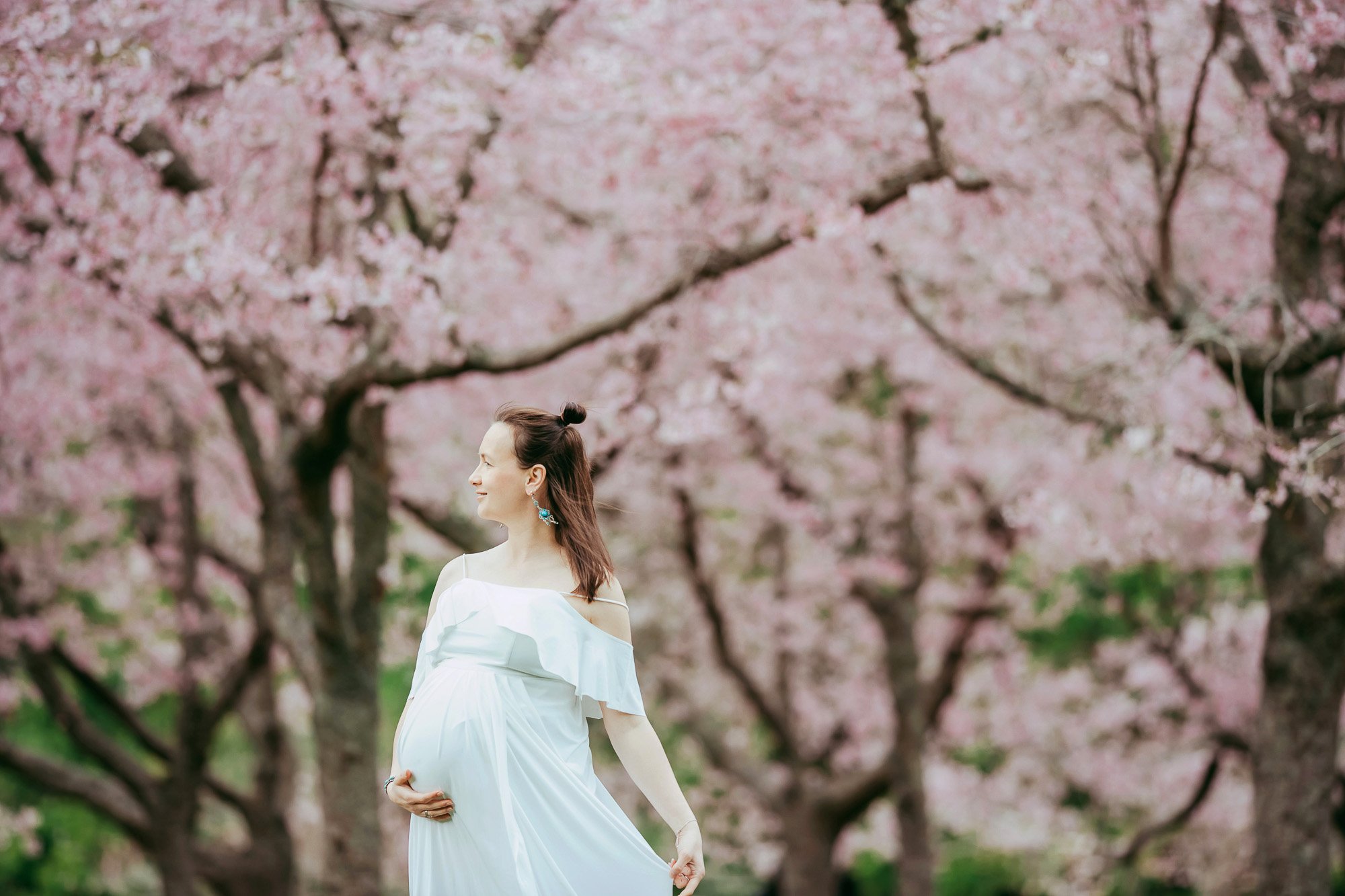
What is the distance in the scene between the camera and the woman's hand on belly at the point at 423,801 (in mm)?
3264

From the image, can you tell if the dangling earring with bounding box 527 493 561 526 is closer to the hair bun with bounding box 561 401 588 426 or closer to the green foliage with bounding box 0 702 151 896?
the hair bun with bounding box 561 401 588 426

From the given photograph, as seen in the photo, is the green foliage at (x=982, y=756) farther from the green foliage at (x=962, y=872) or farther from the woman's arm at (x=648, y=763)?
the woman's arm at (x=648, y=763)

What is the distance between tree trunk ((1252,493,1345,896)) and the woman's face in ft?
16.3

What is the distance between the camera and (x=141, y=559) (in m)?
15.0

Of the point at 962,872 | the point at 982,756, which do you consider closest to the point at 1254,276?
the point at 982,756

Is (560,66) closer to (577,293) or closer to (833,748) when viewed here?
(577,293)

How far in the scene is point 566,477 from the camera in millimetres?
3500

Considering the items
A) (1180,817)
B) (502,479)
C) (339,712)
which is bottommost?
(1180,817)

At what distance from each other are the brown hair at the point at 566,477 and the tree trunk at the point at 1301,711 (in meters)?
4.82

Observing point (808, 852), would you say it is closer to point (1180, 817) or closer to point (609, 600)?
point (1180, 817)

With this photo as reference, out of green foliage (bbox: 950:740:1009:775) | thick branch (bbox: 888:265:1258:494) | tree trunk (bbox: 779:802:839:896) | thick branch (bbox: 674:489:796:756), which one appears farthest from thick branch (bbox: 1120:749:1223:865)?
thick branch (bbox: 888:265:1258:494)

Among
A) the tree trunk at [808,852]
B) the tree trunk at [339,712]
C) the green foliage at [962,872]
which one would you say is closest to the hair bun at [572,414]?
the tree trunk at [339,712]

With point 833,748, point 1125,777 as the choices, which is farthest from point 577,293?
point 1125,777

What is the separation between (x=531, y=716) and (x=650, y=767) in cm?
35
